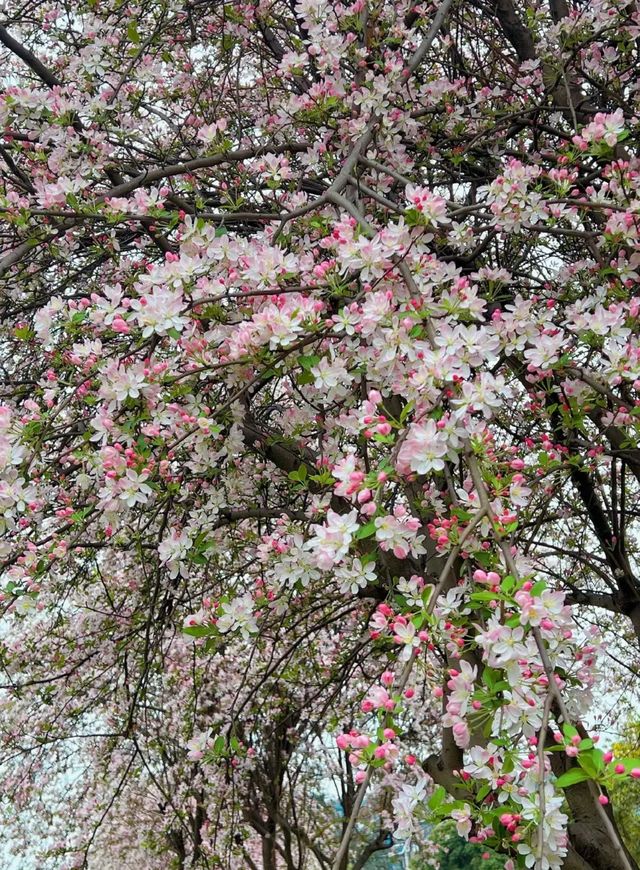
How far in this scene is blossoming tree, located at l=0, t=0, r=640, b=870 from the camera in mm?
1511

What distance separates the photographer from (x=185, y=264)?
2068mm

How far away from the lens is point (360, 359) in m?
2.01

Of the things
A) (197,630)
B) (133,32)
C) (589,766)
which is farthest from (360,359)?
(133,32)

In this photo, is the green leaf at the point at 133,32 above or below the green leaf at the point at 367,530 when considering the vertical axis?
above

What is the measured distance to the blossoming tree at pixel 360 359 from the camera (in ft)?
4.96

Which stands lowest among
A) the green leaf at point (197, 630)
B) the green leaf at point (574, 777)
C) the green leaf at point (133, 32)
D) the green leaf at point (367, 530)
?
the green leaf at point (574, 777)

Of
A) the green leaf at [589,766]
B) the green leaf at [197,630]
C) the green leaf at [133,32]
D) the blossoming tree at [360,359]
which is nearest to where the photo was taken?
the green leaf at [589,766]

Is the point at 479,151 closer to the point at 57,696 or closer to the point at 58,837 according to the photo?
the point at 57,696

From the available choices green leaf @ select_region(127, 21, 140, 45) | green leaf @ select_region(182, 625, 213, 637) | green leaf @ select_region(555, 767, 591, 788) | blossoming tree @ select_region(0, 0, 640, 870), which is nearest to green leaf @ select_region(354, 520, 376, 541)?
blossoming tree @ select_region(0, 0, 640, 870)

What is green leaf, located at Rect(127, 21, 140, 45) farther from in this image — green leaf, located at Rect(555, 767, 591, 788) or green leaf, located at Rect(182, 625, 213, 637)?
green leaf, located at Rect(555, 767, 591, 788)

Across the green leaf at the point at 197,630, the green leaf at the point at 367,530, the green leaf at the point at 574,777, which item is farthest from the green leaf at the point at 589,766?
the green leaf at the point at 197,630

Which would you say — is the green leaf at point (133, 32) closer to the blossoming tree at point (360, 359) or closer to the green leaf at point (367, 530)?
the blossoming tree at point (360, 359)

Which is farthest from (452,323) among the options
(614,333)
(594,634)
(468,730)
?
(468,730)

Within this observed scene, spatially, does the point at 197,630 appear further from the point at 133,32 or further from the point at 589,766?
the point at 133,32
